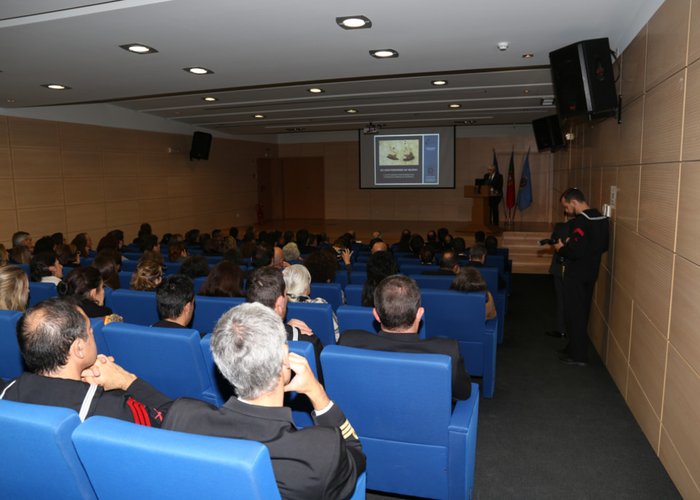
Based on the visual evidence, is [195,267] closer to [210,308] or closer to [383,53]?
[210,308]

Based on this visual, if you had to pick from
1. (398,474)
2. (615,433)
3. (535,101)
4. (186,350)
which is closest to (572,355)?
(615,433)

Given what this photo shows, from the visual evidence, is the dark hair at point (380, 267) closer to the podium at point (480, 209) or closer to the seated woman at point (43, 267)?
the seated woman at point (43, 267)

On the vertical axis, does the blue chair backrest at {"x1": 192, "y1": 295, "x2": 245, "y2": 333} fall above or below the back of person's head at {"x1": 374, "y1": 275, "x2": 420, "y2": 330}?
below

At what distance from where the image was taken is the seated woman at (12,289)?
3312 millimetres

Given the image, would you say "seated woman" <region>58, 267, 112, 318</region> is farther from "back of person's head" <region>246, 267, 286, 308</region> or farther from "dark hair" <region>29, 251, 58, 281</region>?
"dark hair" <region>29, 251, 58, 281</region>

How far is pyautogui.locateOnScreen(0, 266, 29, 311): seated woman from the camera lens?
130 inches

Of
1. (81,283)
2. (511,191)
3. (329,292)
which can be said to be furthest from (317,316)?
(511,191)

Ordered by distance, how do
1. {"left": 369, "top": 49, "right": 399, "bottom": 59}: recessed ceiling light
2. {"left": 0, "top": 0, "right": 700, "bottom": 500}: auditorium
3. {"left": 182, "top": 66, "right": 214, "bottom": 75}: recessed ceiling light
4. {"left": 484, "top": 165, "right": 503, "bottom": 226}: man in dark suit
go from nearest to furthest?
{"left": 0, "top": 0, "right": 700, "bottom": 500}: auditorium
{"left": 369, "top": 49, "right": 399, "bottom": 59}: recessed ceiling light
{"left": 182, "top": 66, "right": 214, "bottom": 75}: recessed ceiling light
{"left": 484, "top": 165, "right": 503, "bottom": 226}: man in dark suit

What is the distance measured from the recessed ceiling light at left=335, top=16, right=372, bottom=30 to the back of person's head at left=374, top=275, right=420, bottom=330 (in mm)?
2661

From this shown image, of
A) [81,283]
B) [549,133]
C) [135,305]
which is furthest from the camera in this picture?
[549,133]

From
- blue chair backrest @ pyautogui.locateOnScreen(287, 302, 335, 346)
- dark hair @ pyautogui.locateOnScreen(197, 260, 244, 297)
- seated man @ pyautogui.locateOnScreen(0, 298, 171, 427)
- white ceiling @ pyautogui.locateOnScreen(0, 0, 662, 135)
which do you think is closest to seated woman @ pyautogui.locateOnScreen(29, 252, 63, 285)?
dark hair @ pyautogui.locateOnScreen(197, 260, 244, 297)

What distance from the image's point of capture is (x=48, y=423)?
139cm

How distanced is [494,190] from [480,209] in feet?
2.97

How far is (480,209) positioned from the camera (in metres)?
14.9
